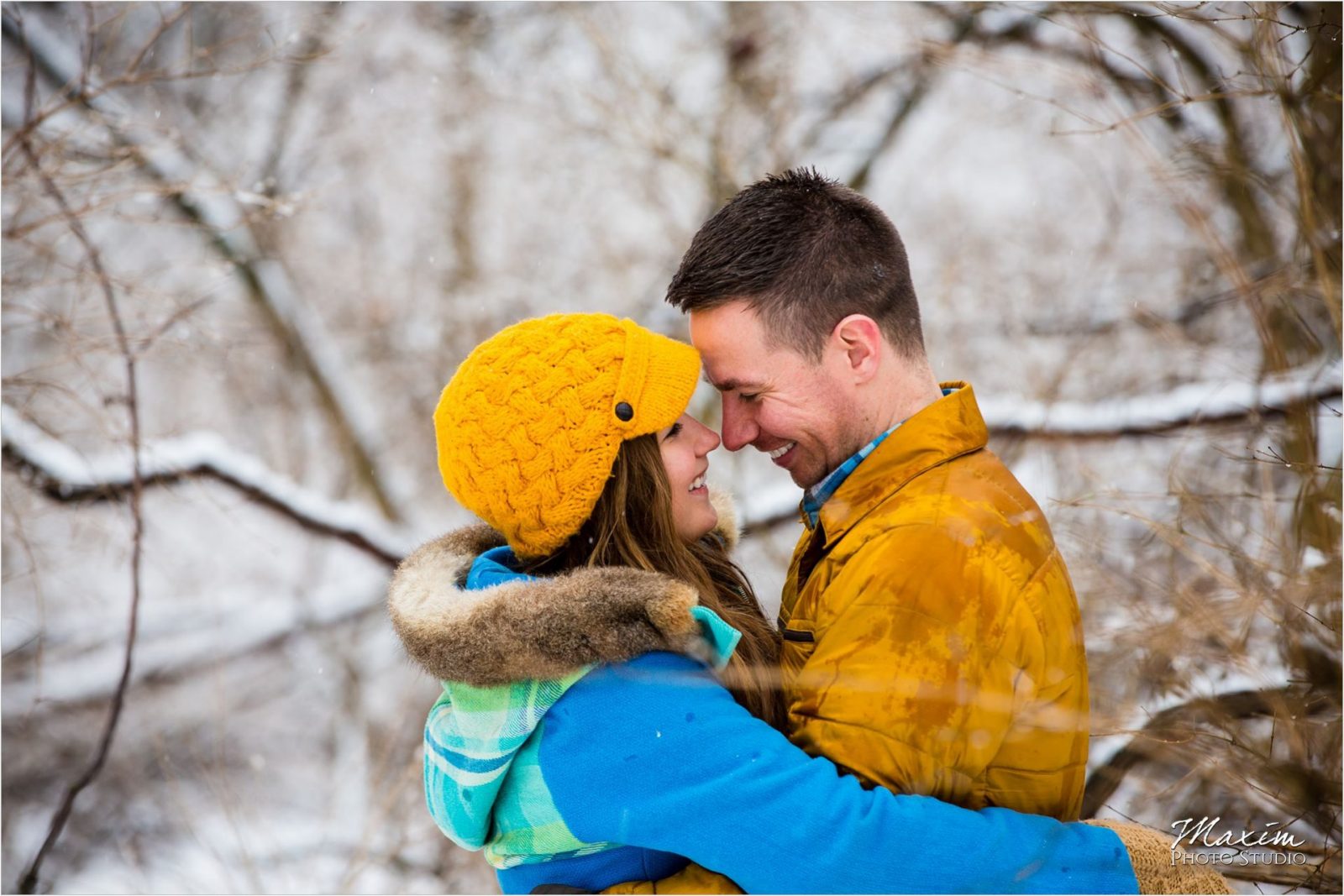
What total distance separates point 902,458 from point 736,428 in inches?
14.3

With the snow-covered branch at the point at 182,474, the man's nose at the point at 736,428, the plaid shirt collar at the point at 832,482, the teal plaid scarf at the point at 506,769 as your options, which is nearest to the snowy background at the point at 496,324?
the snow-covered branch at the point at 182,474

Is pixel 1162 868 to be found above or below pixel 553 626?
below

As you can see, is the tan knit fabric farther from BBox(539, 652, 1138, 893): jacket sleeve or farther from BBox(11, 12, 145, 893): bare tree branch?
BBox(11, 12, 145, 893): bare tree branch

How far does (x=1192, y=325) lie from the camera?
227 inches

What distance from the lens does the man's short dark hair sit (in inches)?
79.0

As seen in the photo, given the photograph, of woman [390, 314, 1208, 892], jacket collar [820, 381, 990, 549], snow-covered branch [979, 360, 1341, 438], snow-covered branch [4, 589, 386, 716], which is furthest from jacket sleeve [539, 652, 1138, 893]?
snow-covered branch [4, 589, 386, 716]

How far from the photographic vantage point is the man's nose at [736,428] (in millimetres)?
2051

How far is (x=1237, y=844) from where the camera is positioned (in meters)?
2.00

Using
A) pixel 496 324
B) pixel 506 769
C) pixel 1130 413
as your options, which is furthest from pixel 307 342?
pixel 506 769

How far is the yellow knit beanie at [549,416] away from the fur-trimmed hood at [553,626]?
0.57 ft

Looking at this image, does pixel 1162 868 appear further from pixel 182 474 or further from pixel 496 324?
pixel 496 324

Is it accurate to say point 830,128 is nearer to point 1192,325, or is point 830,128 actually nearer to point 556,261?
point 556,261

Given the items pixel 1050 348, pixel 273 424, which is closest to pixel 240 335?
pixel 273 424

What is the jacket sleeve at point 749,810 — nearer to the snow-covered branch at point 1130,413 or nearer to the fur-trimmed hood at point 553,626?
the fur-trimmed hood at point 553,626
